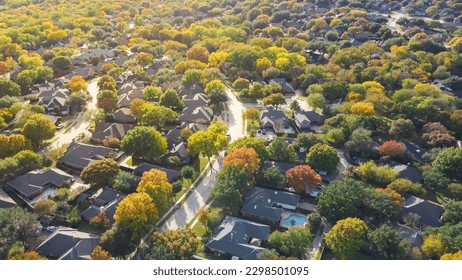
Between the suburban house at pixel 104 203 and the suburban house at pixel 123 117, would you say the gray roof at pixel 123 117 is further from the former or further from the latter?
the suburban house at pixel 104 203

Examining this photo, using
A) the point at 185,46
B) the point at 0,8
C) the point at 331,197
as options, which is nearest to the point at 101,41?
A: the point at 185,46

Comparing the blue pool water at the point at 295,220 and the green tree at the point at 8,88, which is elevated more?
the green tree at the point at 8,88

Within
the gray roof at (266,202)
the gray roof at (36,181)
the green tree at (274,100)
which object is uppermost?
the green tree at (274,100)

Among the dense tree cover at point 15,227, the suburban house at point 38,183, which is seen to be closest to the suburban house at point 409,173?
the suburban house at point 38,183

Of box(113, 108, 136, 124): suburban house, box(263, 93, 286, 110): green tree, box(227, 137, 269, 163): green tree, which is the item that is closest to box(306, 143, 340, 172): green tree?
box(227, 137, 269, 163): green tree

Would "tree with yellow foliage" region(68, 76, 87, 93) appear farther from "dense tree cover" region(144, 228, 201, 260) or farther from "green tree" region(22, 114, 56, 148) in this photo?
"dense tree cover" region(144, 228, 201, 260)

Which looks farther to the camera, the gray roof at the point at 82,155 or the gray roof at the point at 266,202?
the gray roof at the point at 82,155
